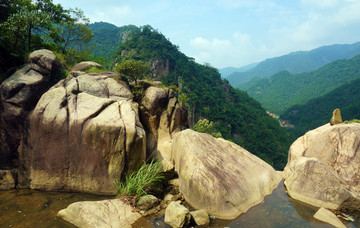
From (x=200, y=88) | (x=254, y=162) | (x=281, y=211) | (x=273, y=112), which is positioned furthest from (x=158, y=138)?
(x=273, y=112)

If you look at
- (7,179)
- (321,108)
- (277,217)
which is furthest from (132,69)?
(321,108)

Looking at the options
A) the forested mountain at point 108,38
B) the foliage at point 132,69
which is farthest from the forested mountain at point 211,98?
the foliage at point 132,69

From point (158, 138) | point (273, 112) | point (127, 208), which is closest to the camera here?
point (127, 208)

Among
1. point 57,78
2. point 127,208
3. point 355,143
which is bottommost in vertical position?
point 127,208

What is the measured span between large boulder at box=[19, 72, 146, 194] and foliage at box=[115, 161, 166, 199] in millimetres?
472

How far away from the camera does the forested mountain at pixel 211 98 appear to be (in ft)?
180

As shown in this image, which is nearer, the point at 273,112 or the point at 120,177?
the point at 120,177

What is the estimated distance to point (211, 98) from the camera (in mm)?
60250

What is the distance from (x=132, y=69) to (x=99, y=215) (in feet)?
27.6

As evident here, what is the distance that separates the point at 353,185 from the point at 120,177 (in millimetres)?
8927

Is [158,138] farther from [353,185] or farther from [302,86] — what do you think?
[302,86]

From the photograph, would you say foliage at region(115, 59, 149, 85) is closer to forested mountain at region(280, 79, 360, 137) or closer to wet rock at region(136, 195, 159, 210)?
wet rock at region(136, 195, 159, 210)

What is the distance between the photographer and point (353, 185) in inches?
328

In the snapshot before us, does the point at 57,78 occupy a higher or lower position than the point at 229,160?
higher
